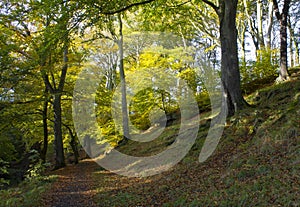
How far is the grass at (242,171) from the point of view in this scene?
5150 mm

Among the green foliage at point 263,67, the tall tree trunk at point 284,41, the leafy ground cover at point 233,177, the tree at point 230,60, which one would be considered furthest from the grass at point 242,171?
the green foliage at point 263,67

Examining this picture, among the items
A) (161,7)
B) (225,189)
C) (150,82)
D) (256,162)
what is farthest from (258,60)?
(225,189)

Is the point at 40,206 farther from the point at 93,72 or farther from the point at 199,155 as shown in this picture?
the point at 93,72

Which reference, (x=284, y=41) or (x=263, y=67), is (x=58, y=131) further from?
(x=284, y=41)

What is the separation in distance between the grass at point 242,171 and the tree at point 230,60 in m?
0.57

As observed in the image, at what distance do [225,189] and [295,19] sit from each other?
2577cm

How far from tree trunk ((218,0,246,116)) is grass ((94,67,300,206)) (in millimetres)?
582

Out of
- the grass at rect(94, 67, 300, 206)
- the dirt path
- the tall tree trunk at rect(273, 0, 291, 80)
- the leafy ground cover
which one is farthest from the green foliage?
the dirt path

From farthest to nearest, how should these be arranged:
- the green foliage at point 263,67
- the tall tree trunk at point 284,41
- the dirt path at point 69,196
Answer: the green foliage at point 263,67
the tall tree trunk at point 284,41
the dirt path at point 69,196

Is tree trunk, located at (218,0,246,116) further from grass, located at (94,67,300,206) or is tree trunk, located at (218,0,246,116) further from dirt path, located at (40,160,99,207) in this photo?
dirt path, located at (40,160,99,207)

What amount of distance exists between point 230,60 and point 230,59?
34 mm

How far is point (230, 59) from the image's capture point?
9938 millimetres

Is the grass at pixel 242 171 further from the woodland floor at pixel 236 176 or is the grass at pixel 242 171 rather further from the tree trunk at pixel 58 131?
the tree trunk at pixel 58 131

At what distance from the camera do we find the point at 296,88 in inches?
397
